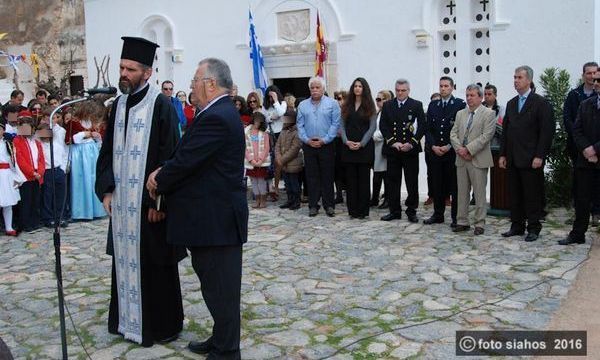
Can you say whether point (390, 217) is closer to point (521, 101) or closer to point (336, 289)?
point (521, 101)

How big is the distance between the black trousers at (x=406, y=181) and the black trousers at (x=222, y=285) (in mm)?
4842

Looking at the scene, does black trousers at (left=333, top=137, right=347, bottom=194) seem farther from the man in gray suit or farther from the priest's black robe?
the priest's black robe

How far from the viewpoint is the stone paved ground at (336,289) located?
4762mm

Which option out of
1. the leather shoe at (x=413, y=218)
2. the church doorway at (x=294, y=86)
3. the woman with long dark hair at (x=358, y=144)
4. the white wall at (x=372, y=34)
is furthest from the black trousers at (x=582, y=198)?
the church doorway at (x=294, y=86)

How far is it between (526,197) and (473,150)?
791 millimetres

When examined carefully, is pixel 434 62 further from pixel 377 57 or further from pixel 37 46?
pixel 37 46

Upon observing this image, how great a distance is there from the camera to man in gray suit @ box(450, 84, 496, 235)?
307 inches

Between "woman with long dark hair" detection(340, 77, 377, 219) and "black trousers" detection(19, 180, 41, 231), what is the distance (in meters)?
4.19

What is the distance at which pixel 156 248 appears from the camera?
183 inches

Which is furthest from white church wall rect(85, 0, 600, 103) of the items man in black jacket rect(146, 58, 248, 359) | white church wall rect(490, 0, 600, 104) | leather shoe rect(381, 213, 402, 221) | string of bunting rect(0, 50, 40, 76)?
man in black jacket rect(146, 58, 248, 359)

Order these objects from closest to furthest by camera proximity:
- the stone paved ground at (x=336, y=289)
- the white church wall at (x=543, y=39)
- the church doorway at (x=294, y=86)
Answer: the stone paved ground at (x=336, y=289) < the white church wall at (x=543, y=39) < the church doorway at (x=294, y=86)

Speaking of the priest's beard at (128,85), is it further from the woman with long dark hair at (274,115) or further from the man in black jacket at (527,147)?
the woman with long dark hair at (274,115)

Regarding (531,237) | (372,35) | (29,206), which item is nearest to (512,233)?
(531,237)

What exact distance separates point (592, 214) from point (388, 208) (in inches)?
108
